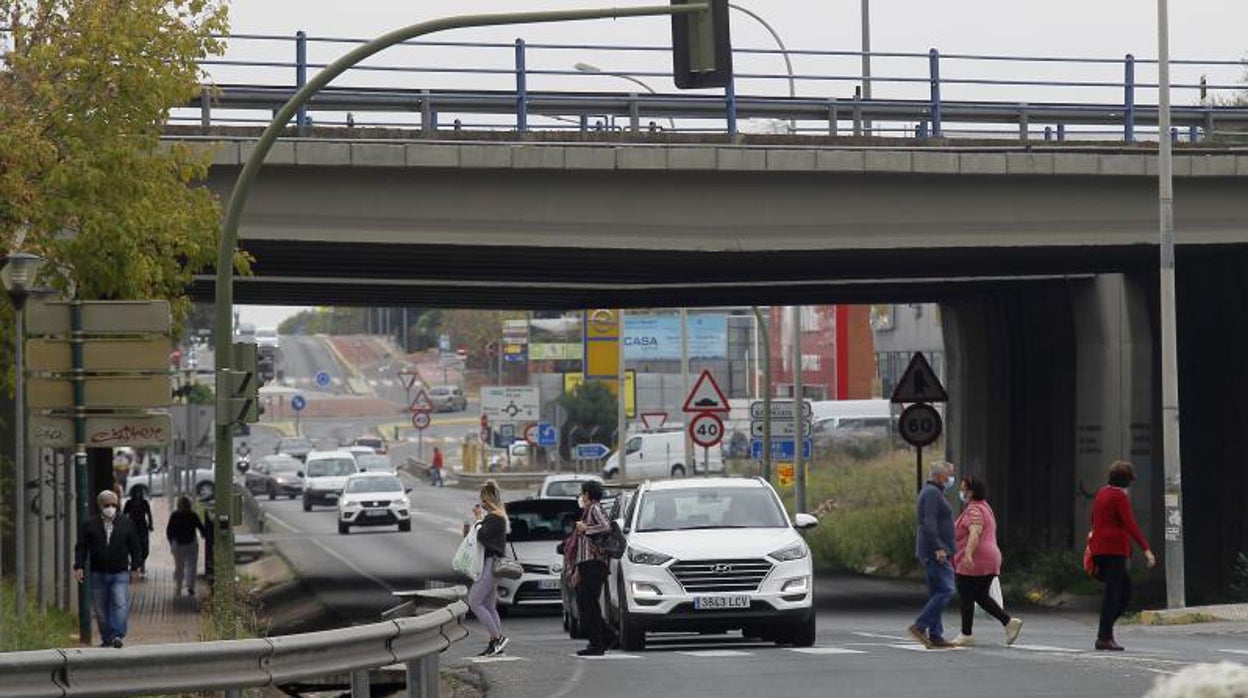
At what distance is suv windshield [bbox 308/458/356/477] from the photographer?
7412 centimetres

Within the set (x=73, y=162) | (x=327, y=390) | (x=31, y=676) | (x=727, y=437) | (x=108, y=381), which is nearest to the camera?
(x=31, y=676)

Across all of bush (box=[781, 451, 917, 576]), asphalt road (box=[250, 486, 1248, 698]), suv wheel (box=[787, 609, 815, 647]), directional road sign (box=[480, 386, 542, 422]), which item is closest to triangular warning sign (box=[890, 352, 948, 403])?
asphalt road (box=[250, 486, 1248, 698])

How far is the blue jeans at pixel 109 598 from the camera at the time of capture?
23.3 meters

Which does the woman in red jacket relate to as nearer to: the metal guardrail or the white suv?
the white suv

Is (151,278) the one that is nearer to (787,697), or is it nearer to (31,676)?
(787,697)

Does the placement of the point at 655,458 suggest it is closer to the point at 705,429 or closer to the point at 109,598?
the point at 705,429

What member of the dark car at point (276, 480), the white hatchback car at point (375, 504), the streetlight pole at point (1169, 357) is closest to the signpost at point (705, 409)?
the streetlight pole at point (1169, 357)

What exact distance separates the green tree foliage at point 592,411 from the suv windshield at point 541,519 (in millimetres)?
66228

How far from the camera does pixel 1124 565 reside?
63.6 ft

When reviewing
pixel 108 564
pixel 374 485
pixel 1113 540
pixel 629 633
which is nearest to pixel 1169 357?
pixel 1113 540

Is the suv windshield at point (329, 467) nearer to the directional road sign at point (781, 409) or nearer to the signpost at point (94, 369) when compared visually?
the directional road sign at point (781, 409)

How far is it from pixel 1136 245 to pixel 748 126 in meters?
5.40

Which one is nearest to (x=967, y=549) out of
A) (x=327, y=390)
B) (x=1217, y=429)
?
(x=1217, y=429)

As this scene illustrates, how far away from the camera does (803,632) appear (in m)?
20.8
